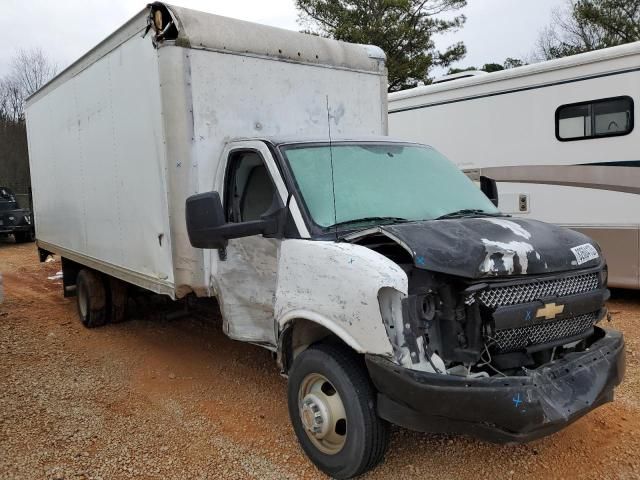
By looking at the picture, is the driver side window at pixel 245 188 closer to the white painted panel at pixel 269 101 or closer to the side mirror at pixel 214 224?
the white painted panel at pixel 269 101

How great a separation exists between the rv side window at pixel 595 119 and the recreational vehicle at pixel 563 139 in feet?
0.04

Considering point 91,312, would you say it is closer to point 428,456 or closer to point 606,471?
point 428,456

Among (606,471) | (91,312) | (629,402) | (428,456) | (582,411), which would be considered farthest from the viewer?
(91,312)

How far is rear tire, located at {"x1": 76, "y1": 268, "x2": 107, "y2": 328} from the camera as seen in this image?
23.6 feet

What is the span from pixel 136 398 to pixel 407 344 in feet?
9.45

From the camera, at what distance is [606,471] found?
3.49 meters

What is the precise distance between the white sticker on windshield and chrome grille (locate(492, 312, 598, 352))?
13.2 inches

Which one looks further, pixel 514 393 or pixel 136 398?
pixel 136 398

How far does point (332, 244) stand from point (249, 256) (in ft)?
3.16

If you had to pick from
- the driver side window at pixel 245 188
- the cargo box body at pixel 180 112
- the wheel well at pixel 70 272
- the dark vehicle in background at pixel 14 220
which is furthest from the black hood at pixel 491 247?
the dark vehicle in background at pixel 14 220

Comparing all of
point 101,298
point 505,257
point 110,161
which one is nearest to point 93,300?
point 101,298

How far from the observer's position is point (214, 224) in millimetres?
3578

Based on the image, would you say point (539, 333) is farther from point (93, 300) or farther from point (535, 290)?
point (93, 300)

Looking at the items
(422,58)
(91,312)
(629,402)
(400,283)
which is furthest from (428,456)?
(422,58)
